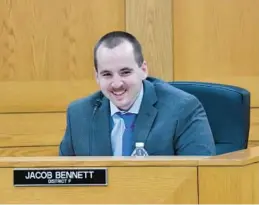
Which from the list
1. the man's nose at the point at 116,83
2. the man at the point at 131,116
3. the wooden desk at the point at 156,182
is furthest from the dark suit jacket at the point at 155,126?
the wooden desk at the point at 156,182

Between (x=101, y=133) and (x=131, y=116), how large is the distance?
0.13 m

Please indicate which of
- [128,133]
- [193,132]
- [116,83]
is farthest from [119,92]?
[193,132]

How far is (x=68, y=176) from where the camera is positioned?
1675 millimetres

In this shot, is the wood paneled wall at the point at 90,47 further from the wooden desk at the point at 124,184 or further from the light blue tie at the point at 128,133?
the wooden desk at the point at 124,184

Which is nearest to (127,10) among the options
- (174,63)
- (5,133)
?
(174,63)

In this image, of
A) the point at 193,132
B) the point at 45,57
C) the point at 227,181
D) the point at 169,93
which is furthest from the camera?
the point at 45,57

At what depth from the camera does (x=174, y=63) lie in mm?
3803

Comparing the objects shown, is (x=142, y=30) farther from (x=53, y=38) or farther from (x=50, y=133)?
(x=50, y=133)

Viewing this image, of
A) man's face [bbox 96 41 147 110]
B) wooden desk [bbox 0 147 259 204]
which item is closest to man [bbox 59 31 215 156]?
man's face [bbox 96 41 147 110]

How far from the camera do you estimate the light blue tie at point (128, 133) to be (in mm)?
2525

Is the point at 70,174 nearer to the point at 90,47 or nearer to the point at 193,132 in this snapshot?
the point at 193,132

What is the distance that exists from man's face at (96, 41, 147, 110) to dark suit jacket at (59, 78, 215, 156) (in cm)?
6

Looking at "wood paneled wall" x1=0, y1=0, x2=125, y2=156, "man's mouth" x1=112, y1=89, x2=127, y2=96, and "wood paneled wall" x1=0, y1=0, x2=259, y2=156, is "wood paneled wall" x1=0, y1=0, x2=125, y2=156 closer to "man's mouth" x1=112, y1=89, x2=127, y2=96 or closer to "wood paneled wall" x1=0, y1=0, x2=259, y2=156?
"wood paneled wall" x1=0, y1=0, x2=259, y2=156

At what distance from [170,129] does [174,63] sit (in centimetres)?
133
